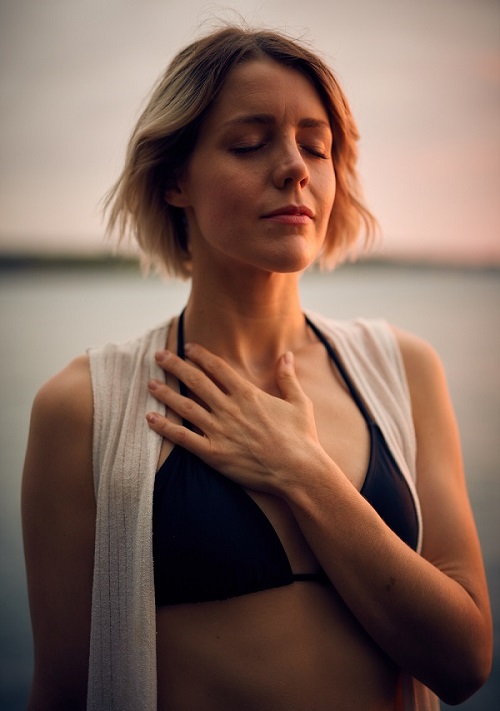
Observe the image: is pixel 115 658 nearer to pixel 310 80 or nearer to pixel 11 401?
pixel 310 80

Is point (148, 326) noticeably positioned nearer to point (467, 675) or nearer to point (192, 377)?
point (192, 377)

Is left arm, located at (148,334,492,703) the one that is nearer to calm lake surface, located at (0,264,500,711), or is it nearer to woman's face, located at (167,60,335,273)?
woman's face, located at (167,60,335,273)

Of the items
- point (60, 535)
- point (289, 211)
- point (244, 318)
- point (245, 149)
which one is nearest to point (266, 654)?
point (60, 535)

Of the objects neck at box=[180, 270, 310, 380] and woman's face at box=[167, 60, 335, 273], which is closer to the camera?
woman's face at box=[167, 60, 335, 273]

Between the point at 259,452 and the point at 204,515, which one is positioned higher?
the point at 259,452

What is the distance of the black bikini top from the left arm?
41mm

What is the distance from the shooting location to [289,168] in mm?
1085

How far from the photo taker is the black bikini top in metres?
1.00

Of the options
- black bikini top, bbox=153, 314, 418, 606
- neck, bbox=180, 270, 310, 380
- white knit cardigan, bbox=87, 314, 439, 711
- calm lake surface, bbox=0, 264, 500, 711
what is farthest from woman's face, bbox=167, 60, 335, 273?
calm lake surface, bbox=0, 264, 500, 711

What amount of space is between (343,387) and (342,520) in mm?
Answer: 357

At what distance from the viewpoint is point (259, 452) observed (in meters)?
1.04

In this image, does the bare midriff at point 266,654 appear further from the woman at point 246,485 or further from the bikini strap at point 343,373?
the bikini strap at point 343,373

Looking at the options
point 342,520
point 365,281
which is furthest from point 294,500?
point 365,281

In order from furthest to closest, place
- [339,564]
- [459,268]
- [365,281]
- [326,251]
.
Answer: [365,281]
[459,268]
[326,251]
[339,564]
